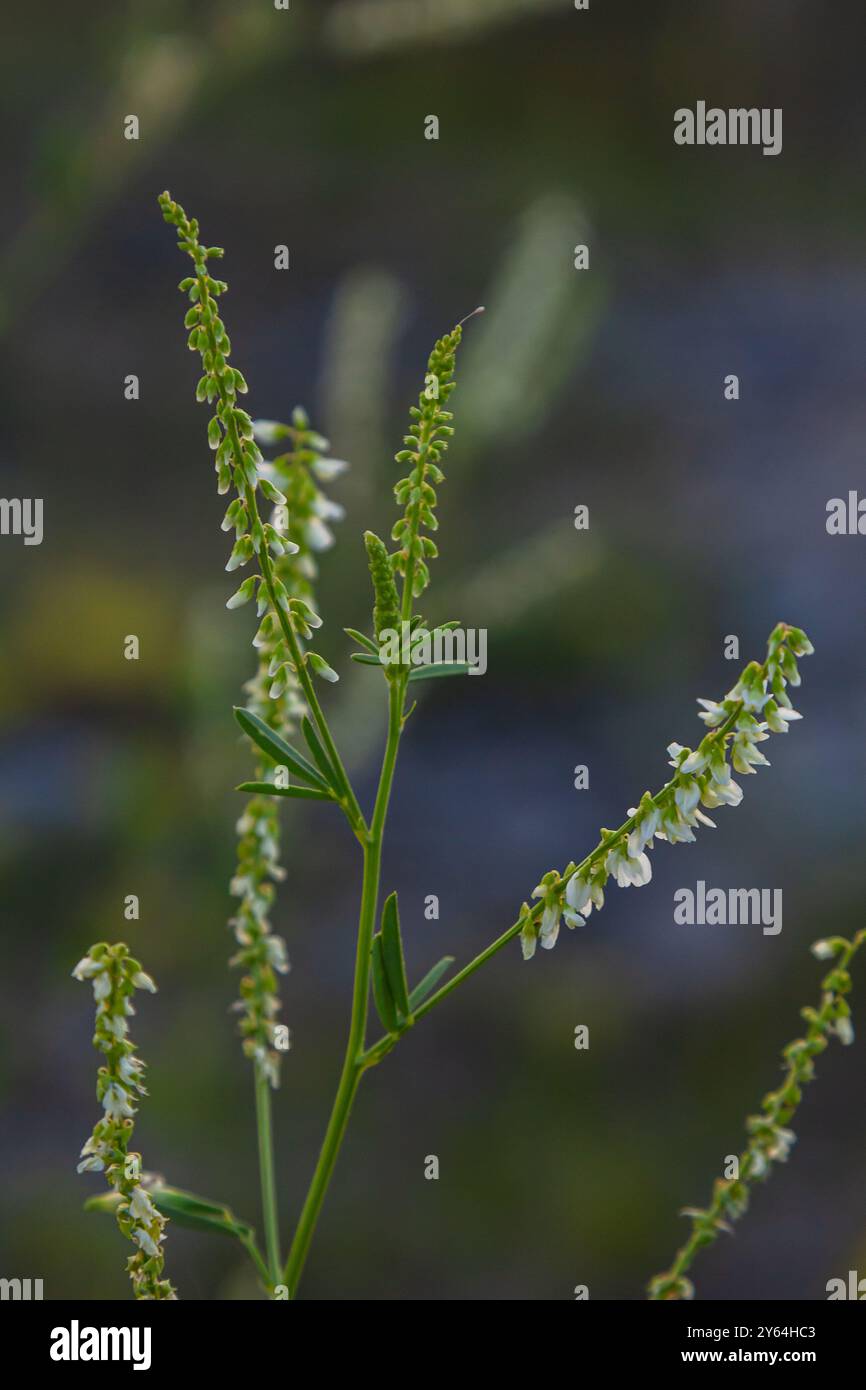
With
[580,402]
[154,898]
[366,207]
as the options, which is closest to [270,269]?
[366,207]

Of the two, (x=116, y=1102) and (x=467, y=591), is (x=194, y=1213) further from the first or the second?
(x=467, y=591)

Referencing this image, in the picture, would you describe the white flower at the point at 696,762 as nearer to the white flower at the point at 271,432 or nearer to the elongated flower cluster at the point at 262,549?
the elongated flower cluster at the point at 262,549

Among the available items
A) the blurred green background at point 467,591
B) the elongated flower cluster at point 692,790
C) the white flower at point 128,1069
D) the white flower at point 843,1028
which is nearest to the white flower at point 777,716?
the elongated flower cluster at point 692,790

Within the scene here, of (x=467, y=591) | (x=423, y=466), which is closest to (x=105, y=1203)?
(x=423, y=466)

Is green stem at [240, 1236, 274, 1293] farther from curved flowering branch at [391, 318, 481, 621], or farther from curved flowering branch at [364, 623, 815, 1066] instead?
curved flowering branch at [391, 318, 481, 621]
